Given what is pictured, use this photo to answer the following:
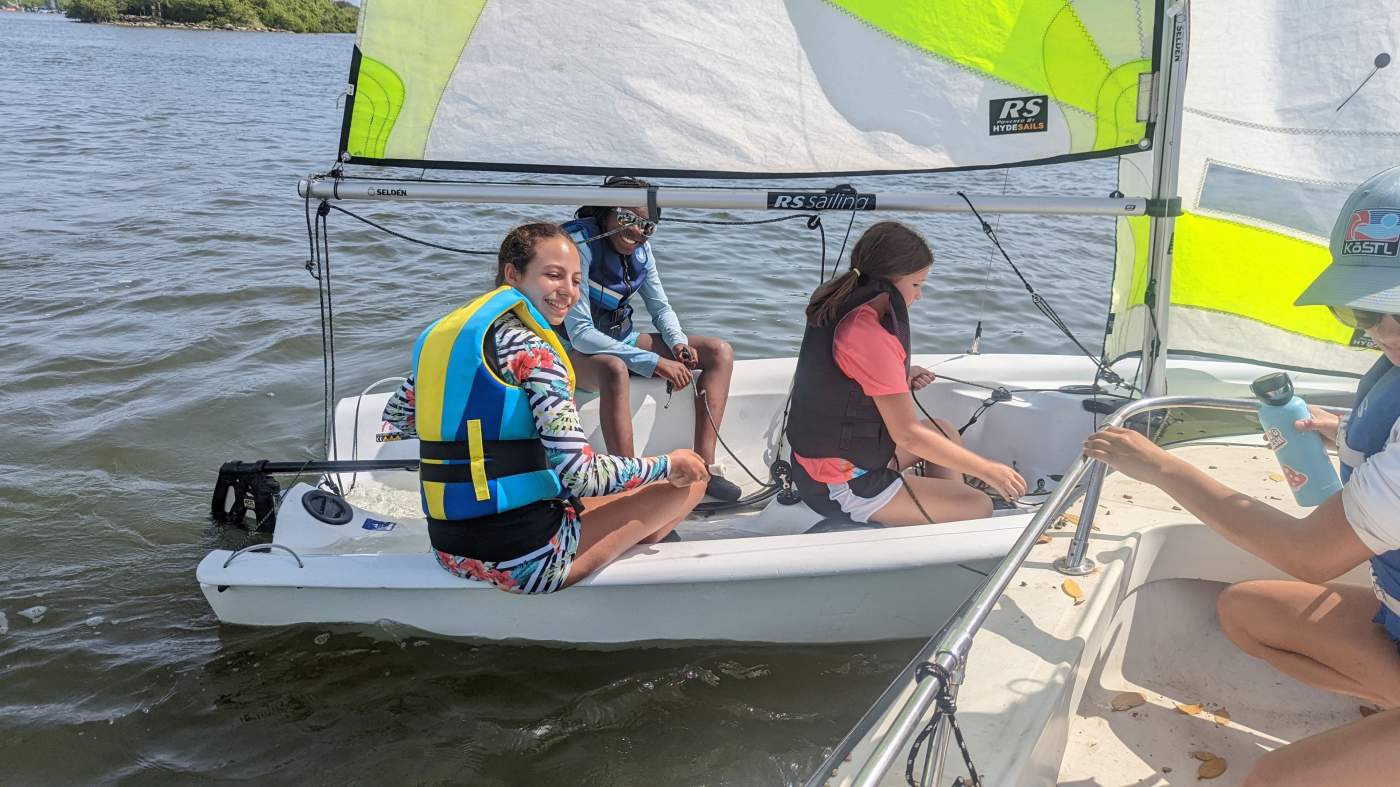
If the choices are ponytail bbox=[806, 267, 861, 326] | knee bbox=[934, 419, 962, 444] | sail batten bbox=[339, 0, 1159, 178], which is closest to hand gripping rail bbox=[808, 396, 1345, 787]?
ponytail bbox=[806, 267, 861, 326]

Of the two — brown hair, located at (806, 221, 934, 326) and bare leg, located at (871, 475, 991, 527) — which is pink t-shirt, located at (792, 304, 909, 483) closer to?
brown hair, located at (806, 221, 934, 326)

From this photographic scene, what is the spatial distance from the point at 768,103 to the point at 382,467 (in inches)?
64.7

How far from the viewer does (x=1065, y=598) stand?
199 cm

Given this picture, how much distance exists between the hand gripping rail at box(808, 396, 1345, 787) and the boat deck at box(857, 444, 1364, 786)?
5.5 inches

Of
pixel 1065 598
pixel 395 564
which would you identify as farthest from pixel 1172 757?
pixel 395 564

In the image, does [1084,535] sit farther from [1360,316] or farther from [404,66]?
[404,66]

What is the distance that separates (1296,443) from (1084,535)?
431 mm

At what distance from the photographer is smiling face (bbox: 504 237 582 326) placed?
2.32 m

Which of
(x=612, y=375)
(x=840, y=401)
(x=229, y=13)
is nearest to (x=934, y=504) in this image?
(x=840, y=401)

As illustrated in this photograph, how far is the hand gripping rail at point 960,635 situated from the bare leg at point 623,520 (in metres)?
Answer: 1.09

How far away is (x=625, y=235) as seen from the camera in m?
3.38

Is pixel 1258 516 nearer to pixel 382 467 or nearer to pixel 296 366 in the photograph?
pixel 382 467

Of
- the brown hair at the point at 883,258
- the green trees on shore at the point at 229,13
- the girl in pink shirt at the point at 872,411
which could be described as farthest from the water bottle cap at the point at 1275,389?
the green trees on shore at the point at 229,13

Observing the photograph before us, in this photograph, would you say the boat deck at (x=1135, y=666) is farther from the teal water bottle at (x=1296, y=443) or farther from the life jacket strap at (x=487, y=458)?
the life jacket strap at (x=487, y=458)
